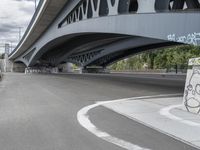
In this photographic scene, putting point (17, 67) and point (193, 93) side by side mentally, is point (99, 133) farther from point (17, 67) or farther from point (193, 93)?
point (17, 67)

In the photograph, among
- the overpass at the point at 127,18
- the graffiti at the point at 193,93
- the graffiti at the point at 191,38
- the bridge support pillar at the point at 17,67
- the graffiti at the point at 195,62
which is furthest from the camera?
the bridge support pillar at the point at 17,67

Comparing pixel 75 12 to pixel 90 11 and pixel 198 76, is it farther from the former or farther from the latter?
pixel 198 76

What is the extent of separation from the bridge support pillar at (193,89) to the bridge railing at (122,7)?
4670 millimetres

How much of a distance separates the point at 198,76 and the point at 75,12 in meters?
21.7

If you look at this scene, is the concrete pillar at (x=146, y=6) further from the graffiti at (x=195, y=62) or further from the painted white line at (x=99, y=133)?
the painted white line at (x=99, y=133)

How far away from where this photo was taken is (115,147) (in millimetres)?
6133

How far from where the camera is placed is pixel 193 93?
10672mm

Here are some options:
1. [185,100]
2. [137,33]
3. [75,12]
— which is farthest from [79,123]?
[75,12]

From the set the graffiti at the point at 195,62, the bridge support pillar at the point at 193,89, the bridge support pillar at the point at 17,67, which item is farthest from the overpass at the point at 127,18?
the bridge support pillar at the point at 17,67

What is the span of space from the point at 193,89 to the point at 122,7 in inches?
475

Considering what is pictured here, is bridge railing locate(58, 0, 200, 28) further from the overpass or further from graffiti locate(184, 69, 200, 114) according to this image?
graffiti locate(184, 69, 200, 114)

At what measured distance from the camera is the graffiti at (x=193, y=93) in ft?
34.0

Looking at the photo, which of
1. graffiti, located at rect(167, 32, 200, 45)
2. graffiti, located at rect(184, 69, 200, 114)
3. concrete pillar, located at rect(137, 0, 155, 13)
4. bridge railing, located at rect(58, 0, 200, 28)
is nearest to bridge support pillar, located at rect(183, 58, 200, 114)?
graffiti, located at rect(184, 69, 200, 114)

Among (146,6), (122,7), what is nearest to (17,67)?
(122,7)
